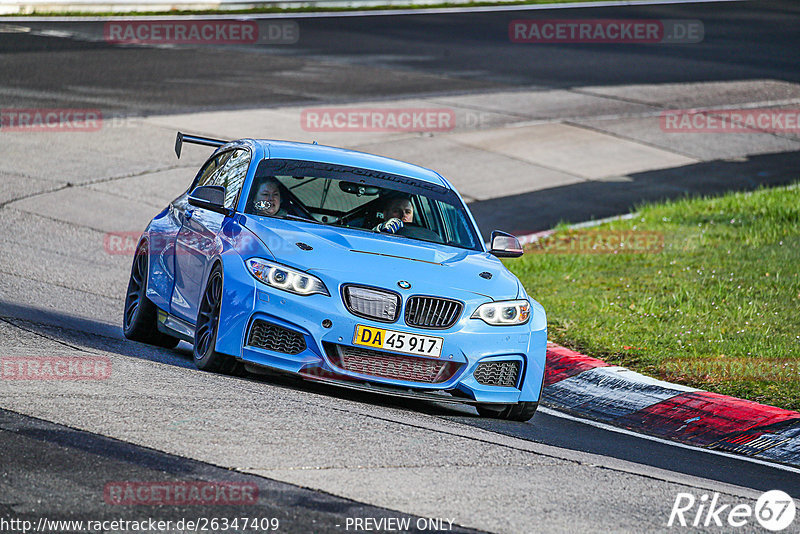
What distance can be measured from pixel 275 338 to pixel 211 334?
55 cm

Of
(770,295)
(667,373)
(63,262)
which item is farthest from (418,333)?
(63,262)

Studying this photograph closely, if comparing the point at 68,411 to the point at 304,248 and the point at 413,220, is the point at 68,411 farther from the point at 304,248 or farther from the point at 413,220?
the point at 413,220

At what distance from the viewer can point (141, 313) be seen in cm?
995

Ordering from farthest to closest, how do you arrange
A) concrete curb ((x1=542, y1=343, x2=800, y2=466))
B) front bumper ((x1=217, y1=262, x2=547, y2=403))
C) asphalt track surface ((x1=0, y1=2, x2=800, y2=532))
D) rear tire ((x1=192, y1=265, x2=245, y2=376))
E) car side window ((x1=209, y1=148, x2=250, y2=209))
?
car side window ((x1=209, y1=148, x2=250, y2=209)), concrete curb ((x1=542, y1=343, x2=800, y2=466)), rear tire ((x1=192, y1=265, x2=245, y2=376)), front bumper ((x1=217, y1=262, x2=547, y2=403)), asphalt track surface ((x1=0, y1=2, x2=800, y2=532))

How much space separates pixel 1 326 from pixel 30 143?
10.5 meters

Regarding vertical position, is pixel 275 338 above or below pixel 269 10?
below

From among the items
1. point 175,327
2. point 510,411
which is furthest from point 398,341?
point 175,327

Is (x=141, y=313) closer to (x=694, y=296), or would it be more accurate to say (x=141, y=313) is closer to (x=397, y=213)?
(x=397, y=213)

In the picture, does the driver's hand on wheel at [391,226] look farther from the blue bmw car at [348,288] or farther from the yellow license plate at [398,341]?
the yellow license plate at [398,341]

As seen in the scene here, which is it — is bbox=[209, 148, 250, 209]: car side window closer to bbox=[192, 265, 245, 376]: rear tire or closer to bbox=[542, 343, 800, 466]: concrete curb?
bbox=[192, 265, 245, 376]: rear tire

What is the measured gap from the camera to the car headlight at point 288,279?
312 inches

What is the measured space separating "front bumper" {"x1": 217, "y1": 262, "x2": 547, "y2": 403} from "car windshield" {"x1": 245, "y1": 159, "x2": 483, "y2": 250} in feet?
3.89

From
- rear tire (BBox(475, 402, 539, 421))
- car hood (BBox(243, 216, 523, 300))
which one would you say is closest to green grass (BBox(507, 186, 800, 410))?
rear tire (BBox(475, 402, 539, 421))

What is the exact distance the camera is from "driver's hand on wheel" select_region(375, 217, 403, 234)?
9227 mm
